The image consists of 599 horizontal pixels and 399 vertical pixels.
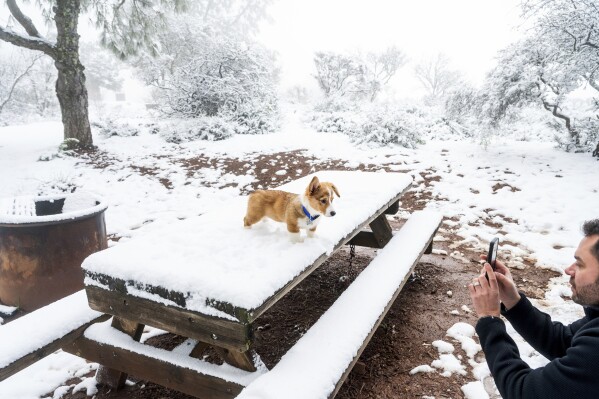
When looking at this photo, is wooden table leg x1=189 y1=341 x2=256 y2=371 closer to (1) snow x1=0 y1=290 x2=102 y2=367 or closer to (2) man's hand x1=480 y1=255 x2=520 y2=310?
(1) snow x1=0 y1=290 x2=102 y2=367

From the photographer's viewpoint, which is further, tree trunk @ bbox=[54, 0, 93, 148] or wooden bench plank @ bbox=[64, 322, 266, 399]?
tree trunk @ bbox=[54, 0, 93, 148]

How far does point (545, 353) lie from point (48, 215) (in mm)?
4280

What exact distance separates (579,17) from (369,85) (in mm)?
14611

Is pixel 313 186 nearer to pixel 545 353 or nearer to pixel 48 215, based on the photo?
pixel 545 353

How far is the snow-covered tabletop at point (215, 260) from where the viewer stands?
5.72 feet

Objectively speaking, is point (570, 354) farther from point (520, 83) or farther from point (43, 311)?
point (520, 83)

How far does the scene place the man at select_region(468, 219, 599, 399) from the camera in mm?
1085

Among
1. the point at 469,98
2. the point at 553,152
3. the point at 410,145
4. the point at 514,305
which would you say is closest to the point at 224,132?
the point at 410,145

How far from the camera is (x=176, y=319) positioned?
6.09 ft

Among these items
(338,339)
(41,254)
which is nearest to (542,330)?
(338,339)

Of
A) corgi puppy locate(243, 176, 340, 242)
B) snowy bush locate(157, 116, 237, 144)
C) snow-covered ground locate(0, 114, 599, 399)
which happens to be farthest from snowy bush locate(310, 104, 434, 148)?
corgi puppy locate(243, 176, 340, 242)

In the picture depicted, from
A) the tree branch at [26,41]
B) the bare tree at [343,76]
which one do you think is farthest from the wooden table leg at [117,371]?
the bare tree at [343,76]

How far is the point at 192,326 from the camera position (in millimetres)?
1818

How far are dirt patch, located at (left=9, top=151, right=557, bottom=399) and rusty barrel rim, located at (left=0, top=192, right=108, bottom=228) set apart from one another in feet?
5.27
